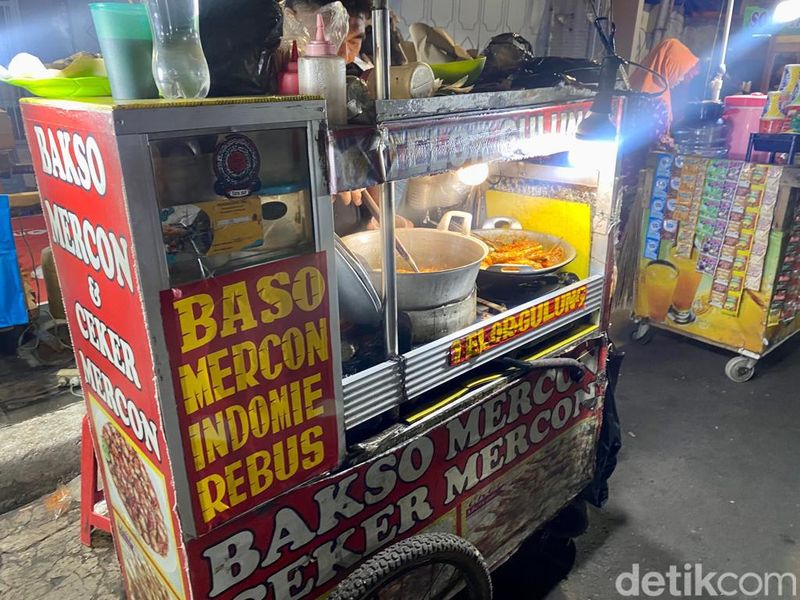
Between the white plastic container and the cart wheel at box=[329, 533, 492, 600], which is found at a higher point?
the white plastic container

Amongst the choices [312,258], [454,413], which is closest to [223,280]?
[312,258]

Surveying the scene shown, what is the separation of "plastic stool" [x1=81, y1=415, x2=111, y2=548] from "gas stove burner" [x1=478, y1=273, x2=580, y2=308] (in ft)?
6.33

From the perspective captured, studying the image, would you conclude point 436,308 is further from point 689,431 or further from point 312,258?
point 689,431

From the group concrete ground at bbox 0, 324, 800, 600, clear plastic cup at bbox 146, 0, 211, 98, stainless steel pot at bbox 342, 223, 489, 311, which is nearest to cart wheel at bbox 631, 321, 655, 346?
concrete ground at bbox 0, 324, 800, 600

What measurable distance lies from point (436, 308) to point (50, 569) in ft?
7.78

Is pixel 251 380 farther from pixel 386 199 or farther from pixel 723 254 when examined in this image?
pixel 723 254

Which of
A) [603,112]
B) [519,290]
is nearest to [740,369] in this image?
[519,290]

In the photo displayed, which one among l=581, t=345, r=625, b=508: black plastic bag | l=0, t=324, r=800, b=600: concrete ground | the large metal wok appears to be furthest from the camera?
l=581, t=345, r=625, b=508: black plastic bag

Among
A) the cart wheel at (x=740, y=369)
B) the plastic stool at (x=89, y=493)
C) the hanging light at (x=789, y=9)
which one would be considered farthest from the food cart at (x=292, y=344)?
the hanging light at (x=789, y=9)

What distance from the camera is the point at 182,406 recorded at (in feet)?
4.65

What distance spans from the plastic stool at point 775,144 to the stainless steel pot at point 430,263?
10.7 ft

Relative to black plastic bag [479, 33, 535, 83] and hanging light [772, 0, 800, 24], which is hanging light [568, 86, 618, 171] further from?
hanging light [772, 0, 800, 24]

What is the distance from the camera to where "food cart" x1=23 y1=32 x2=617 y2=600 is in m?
1.34

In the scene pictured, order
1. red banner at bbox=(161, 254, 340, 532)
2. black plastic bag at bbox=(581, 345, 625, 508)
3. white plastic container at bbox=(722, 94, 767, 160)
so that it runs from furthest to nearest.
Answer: white plastic container at bbox=(722, 94, 767, 160) < black plastic bag at bbox=(581, 345, 625, 508) < red banner at bbox=(161, 254, 340, 532)
